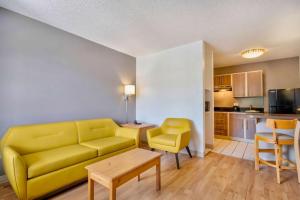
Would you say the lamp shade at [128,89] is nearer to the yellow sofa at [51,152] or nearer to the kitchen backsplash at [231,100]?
the yellow sofa at [51,152]

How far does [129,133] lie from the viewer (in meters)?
3.04

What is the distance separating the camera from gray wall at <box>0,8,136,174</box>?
220cm

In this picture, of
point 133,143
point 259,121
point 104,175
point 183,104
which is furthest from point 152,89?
point 104,175

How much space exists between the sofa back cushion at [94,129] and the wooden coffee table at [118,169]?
1108mm

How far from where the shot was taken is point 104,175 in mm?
1486

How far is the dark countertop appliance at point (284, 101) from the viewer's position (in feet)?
13.0

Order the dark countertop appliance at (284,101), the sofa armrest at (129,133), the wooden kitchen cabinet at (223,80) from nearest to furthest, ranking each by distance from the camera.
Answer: the sofa armrest at (129,133) → the dark countertop appliance at (284,101) → the wooden kitchen cabinet at (223,80)

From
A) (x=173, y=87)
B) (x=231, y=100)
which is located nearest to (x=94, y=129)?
(x=173, y=87)

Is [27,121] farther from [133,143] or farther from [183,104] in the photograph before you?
[183,104]

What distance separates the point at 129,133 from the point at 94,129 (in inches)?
27.5

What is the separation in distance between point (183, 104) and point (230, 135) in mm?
2275

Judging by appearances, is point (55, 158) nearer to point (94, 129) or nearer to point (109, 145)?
point (109, 145)

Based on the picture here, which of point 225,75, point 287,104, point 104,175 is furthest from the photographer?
point 225,75

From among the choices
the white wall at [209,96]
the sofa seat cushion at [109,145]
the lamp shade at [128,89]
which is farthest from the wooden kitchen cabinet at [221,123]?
the sofa seat cushion at [109,145]
